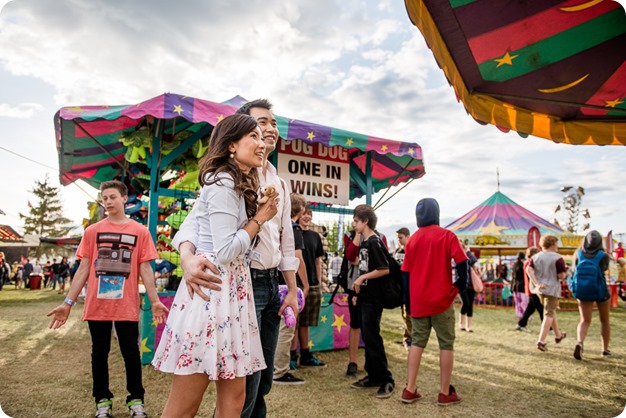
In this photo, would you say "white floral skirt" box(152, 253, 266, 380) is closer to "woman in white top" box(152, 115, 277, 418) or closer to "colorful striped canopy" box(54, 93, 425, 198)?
"woman in white top" box(152, 115, 277, 418)

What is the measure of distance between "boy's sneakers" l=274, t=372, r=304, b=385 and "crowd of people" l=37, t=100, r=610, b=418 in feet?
0.04

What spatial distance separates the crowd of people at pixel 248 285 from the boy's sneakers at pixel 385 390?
0.01 meters

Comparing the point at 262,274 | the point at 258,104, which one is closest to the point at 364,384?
the point at 262,274

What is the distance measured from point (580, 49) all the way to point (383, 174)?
5216mm

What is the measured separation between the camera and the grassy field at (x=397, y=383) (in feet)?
11.5

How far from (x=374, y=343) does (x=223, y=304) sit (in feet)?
9.51

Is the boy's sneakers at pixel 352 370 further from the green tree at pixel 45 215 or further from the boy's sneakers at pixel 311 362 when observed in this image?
the green tree at pixel 45 215

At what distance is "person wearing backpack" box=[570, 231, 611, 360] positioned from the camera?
5320 mm

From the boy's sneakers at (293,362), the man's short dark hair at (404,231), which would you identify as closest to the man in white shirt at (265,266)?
the boy's sneakers at (293,362)

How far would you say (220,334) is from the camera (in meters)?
1.50

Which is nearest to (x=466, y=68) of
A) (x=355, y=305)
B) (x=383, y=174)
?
(x=355, y=305)

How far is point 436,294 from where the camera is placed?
11.9 ft

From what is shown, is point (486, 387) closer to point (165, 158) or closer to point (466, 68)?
point (466, 68)

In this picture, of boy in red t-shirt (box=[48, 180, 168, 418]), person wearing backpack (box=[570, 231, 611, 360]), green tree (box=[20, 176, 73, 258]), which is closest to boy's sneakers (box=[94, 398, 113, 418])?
boy in red t-shirt (box=[48, 180, 168, 418])
